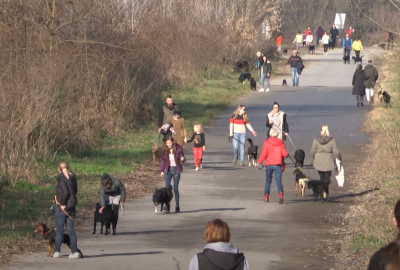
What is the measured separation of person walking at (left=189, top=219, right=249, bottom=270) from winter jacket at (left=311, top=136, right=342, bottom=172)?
32.2 ft

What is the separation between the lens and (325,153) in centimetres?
1549

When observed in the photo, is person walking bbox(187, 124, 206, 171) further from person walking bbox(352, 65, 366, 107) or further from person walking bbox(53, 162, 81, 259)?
person walking bbox(352, 65, 366, 107)

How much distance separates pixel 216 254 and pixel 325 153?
32.7ft

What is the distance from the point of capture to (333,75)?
4669 centimetres

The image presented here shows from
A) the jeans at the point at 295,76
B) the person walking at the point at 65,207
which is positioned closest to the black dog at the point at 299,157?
the person walking at the point at 65,207

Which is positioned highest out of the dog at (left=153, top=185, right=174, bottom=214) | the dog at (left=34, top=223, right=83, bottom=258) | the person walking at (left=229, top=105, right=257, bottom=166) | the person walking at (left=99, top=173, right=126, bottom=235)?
the person walking at (left=229, top=105, right=257, bottom=166)

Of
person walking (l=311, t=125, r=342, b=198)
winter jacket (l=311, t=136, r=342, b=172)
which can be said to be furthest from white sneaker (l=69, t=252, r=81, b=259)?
winter jacket (l=311, t=136, r=342, b=172)

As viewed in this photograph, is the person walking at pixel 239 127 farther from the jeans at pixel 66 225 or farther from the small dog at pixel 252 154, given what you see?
the jeans at pixel 66 225

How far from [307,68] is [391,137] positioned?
32.4 m

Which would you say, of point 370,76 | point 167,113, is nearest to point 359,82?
point 370,76

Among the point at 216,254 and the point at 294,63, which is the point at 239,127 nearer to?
the point at 216,254

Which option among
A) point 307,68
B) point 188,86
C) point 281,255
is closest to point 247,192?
point 281,255

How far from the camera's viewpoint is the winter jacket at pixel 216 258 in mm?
5824

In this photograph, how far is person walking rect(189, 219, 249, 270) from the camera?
5824 millimetres
